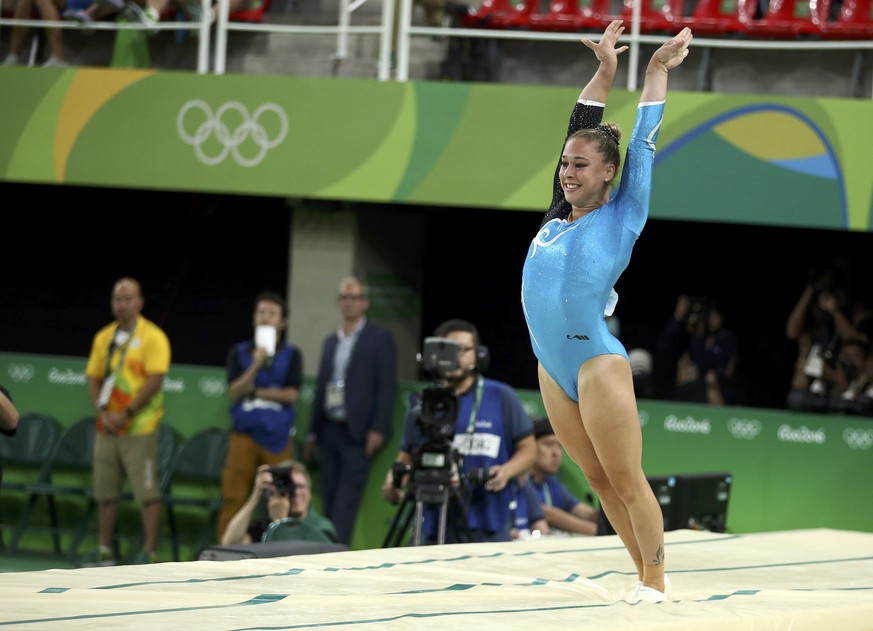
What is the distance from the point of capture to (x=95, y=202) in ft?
37.6

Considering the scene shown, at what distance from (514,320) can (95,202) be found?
12.0 feet

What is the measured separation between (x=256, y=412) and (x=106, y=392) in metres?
0.96

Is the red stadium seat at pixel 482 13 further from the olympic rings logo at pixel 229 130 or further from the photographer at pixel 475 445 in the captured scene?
the photographer at pixel 475 445

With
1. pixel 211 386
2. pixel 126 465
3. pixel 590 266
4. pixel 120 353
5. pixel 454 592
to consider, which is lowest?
pixel 126 465

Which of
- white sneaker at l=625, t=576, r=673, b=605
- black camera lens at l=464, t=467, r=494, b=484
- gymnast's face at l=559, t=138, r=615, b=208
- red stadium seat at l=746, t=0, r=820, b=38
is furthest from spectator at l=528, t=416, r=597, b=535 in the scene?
red stadium seat at l=746, t=0, r=820, b=38

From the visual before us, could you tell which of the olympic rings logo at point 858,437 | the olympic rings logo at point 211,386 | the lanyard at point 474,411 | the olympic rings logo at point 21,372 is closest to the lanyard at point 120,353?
the olympic rings logo at point 211,386

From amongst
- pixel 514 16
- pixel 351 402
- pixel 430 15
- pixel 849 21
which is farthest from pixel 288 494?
pixel 849 21

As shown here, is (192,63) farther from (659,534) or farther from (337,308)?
(659,534)

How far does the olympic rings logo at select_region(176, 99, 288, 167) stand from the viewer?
28.3 feet

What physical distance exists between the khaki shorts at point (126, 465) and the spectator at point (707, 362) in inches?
130

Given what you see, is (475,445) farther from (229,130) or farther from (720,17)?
(720,17)

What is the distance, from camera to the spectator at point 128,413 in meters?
8.40

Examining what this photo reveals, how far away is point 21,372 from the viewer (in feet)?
29.9

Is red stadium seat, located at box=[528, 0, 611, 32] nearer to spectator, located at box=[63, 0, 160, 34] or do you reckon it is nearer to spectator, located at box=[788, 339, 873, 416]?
spectator, located at box=[63, 0, 160, 34]
